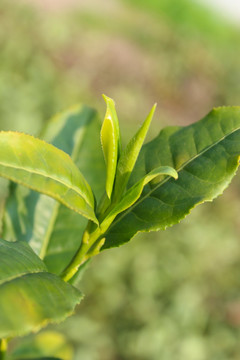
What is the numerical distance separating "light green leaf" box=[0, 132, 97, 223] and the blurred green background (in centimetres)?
279

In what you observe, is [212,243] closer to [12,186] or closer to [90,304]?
[90,304]

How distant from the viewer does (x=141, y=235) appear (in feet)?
14.0

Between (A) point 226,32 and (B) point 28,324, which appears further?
(A) point 226,32

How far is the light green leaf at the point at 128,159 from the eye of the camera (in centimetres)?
77

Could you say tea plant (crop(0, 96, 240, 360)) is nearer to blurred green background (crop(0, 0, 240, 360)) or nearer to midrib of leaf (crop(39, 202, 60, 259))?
midrib of leaf (crop(39, 202, 60, 259))

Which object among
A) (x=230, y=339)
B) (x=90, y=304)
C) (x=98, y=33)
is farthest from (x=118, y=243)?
(x=98, y=33)

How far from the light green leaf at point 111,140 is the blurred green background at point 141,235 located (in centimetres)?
276

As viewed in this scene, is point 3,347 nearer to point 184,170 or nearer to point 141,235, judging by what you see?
point 184,170

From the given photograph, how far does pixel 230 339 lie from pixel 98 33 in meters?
7.45

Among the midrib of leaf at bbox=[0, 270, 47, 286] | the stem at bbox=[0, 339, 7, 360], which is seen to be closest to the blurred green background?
the stem at bbox=[0, 339, 7, 360]

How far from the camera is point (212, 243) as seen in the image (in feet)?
14.9

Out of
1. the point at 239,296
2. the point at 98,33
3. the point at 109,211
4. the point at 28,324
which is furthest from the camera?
the point at 98,33

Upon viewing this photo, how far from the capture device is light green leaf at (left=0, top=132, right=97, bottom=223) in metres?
0.71

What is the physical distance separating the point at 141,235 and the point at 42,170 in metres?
3.57
